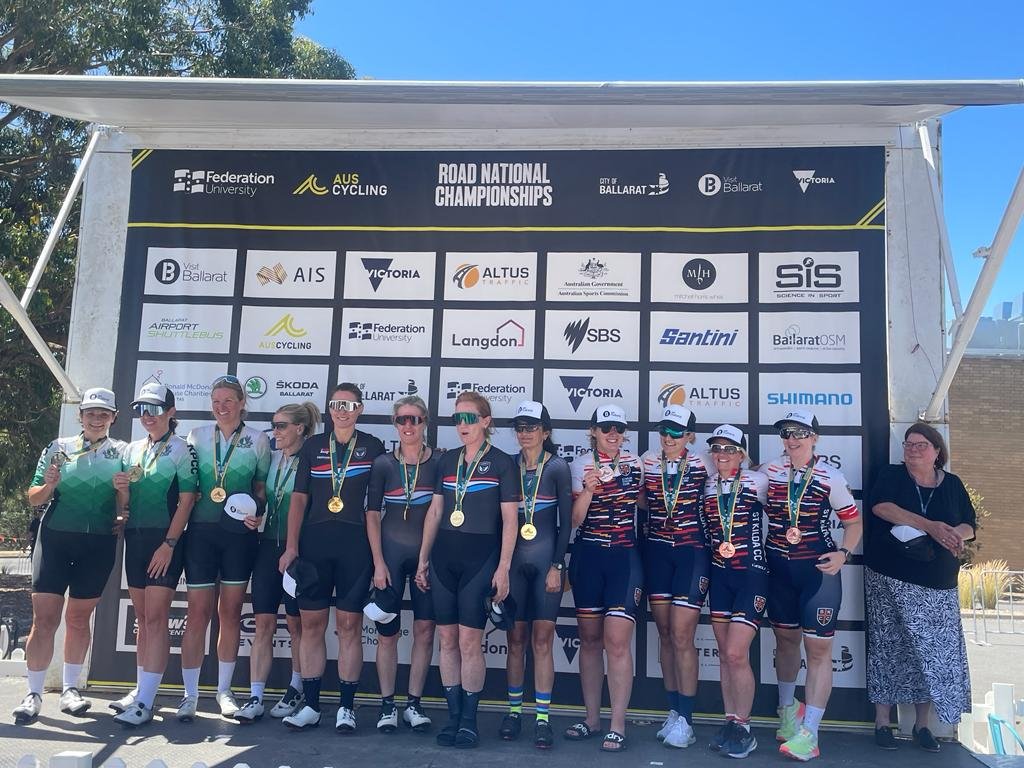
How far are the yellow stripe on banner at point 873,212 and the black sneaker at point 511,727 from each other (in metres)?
3.59

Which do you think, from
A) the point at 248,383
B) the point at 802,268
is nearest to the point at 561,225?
the point at 802,268

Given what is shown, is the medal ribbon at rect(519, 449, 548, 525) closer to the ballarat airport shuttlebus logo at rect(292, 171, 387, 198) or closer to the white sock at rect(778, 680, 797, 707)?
the white sock at rect(778, 680, 797, 707)

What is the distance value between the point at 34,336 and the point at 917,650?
537 centimetres

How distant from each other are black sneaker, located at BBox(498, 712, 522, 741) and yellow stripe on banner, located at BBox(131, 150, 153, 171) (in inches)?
171

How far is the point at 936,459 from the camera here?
4406 millimetres

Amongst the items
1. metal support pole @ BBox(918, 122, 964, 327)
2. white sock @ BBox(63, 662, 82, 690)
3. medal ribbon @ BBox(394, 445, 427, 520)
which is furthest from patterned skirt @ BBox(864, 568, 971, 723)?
white sock @ BBox(63, 662, 82, 690)

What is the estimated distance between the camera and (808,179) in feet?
16.7

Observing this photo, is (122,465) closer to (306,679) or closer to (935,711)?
(306,679)

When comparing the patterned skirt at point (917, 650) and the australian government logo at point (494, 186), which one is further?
the australian government logo at point (494, 186)

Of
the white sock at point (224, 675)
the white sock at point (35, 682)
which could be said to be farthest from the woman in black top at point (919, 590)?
the white sock at point (35, 682)

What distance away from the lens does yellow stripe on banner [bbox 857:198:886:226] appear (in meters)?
4.96

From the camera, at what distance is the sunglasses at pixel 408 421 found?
434 cm

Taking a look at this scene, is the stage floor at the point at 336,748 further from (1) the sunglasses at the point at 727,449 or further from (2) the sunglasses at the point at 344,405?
(2) the sunglasses at the point at 344,405

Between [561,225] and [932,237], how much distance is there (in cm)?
227
